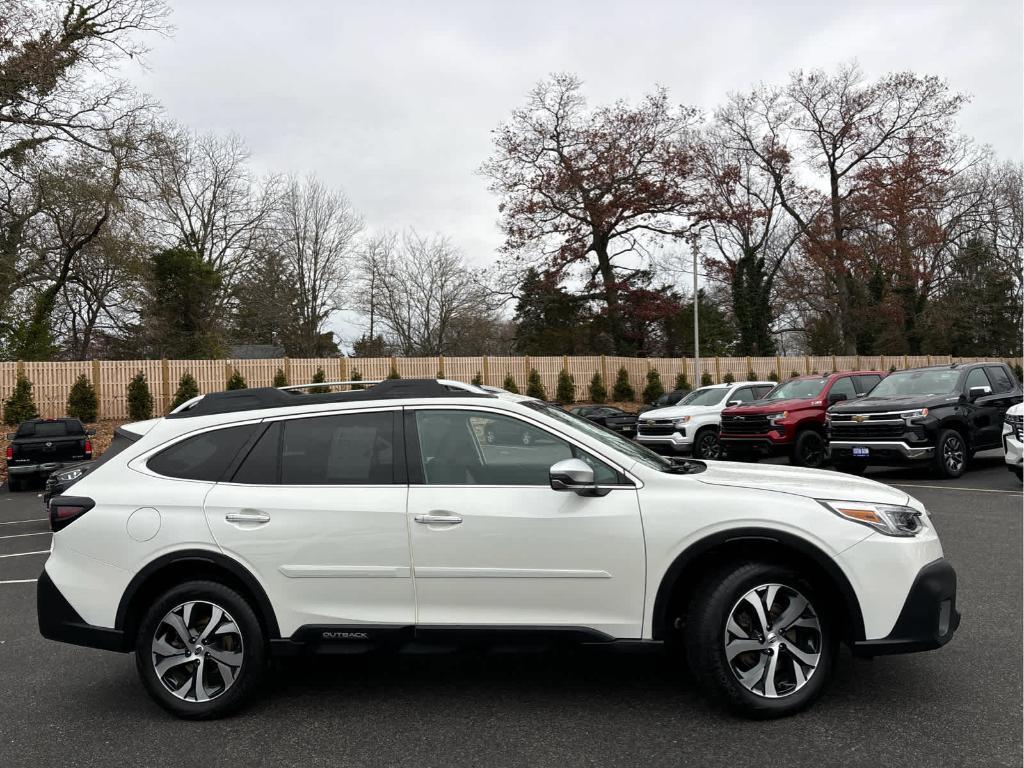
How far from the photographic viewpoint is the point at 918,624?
3.76 metres

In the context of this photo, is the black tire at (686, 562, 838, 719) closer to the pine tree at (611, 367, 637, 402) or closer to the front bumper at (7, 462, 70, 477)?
the front bumper at (7, 462, 70, 477)

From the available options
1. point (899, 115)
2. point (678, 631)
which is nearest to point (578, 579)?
point (678, 631)

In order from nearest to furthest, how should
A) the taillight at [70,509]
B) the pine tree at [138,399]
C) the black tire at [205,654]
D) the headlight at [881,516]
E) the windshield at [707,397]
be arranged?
the headlight at [881,516]
the black tire at [205,654]
the taillight at [70,509]
the windshield at [707,397]
the pine tree at [138,399]

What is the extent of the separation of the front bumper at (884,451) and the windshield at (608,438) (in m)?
9.76

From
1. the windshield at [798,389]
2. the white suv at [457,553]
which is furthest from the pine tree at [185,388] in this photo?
the white suv at [457,553]

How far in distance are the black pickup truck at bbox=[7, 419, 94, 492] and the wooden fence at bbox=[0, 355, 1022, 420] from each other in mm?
10897

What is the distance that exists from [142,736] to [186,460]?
137 centimetres

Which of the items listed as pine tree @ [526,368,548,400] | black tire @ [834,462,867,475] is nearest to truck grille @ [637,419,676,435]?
black tire @ [834,462,867,475]

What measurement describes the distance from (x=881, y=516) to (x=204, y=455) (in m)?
3.49

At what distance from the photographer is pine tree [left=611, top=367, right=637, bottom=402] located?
37.3 metres

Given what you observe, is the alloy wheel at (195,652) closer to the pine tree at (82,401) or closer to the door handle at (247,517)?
the door handle at (247,517)

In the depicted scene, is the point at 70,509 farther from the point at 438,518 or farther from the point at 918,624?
the point at 918,624

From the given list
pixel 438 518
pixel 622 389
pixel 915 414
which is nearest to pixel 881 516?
pixel 438 518

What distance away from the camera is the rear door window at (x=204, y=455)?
426 centimetres
